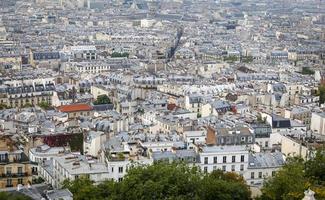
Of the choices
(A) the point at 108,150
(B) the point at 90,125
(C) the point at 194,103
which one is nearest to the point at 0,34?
(C) the point at 194,103

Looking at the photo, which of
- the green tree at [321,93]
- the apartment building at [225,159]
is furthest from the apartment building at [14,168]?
the green tree at [321,93]

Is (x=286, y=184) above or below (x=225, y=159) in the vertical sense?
above

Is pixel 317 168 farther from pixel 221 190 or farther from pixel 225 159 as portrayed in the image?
pixel 221 190

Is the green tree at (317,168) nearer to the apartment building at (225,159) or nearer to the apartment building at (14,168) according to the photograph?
the apartment building at (225,159)

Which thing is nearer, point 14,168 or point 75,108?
point 14,168

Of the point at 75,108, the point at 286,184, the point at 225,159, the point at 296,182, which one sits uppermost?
the point at 296,182

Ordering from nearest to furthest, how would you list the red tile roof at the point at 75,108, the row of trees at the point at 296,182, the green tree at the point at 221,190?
the row of trees at the point at 296,182, the green tree at the point at 221,190, the red tile roof at the point at 75,108

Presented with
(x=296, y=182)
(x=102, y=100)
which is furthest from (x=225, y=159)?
(x=102, y=100)

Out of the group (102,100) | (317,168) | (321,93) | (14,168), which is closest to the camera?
(317,168)

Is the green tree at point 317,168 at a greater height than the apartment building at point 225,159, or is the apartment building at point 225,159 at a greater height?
the green tree at point 317,168
